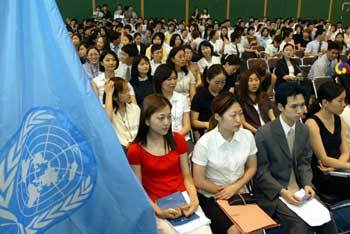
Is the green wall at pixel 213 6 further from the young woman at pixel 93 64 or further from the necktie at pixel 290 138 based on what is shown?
the necktie at pixel 290 138

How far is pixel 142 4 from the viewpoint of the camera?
16.2 metres

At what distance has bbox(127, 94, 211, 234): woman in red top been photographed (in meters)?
2.42

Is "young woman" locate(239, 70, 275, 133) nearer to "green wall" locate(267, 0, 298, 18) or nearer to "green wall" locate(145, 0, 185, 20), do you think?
"green wall" locate(145, 0, 185, 20)

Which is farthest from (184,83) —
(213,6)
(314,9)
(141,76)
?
(314,9)

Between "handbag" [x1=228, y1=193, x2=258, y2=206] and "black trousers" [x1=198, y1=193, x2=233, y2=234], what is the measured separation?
107 millimetres

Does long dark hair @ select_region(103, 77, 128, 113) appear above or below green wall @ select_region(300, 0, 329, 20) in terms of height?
below

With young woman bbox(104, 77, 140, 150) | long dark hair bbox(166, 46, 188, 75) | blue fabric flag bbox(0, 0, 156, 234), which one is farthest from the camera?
long dark hair bbox(166, 46, 188, 75)

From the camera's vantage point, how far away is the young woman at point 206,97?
3.79 m

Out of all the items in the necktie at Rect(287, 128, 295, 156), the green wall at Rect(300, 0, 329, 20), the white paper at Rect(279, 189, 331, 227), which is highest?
the green wall at Rect(300, 0, 329, 20)

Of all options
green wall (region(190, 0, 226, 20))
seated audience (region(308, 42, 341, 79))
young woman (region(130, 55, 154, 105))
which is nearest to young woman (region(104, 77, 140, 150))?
young woman (region(130, 55, 154, 105))

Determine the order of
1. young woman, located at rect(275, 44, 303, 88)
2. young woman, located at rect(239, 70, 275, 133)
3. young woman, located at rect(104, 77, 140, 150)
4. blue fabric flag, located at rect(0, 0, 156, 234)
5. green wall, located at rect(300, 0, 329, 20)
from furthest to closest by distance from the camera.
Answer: green wall, located at rect(300, 0, 329, 20), young woman, located at rect(275, 44, 303, 88), young woman, located at rect(239, 70, 275, 133), young woman, located at rect(104, 77, 140, 150), blue fabric flag, located at rect(0, 0, 156, 234)

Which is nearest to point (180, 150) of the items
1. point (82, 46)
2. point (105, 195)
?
point (105, 195)

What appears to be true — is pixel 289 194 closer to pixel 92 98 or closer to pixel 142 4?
pixel 92 98

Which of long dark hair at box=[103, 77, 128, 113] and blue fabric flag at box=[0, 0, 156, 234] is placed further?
long dark hair at box=[103, 77, 128, 113]
